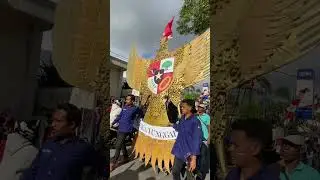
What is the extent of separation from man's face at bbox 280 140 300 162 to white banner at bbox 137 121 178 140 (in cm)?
571

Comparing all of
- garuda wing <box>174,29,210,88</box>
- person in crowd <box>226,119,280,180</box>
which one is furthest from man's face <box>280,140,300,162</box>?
garuda wing <box>174,29,210,88</box>

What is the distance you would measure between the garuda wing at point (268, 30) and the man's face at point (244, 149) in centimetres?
50

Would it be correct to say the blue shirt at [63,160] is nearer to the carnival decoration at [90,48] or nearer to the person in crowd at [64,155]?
the person in crowd at [64,155]

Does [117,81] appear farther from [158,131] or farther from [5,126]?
[5,126]

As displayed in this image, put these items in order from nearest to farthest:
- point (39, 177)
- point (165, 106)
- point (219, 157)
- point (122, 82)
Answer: point (219, 157)
point (39, 177)
point (165, 106)
point (122, 82)

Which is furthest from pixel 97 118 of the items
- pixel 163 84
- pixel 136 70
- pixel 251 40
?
pixel 136 70

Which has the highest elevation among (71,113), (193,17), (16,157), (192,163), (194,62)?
(193,17)

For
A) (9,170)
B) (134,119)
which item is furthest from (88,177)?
(134,119)

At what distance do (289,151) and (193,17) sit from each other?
12840 mm

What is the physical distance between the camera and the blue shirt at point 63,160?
10.8 ft

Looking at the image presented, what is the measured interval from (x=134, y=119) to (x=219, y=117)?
7721 mm

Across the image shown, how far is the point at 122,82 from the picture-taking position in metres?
24.5

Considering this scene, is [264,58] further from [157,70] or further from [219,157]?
[157,70]

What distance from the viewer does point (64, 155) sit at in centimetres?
331
